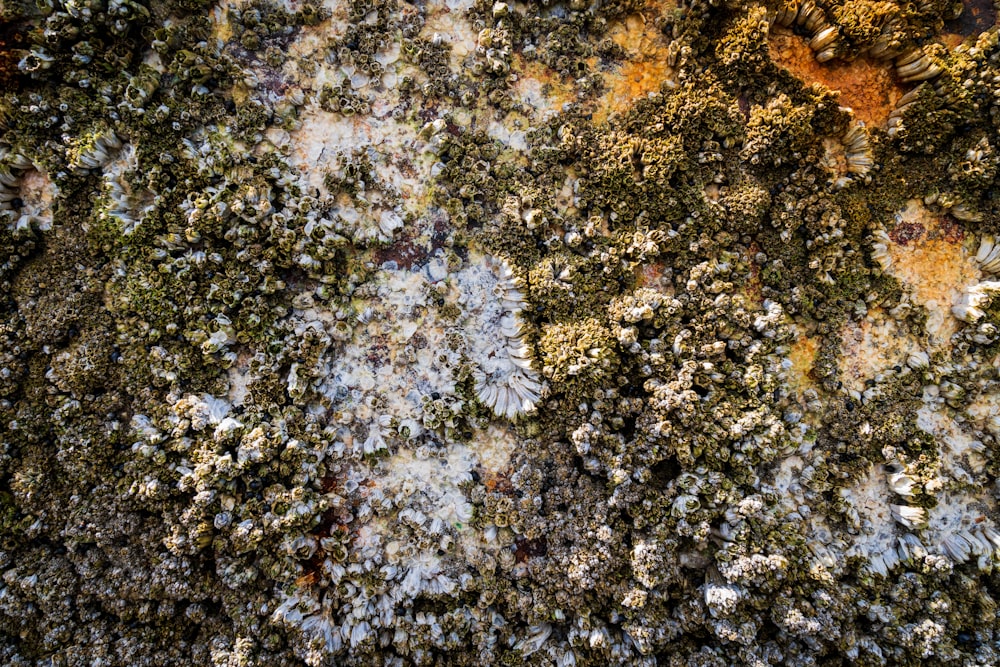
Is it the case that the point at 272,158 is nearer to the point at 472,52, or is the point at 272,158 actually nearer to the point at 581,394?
the point at 472,52

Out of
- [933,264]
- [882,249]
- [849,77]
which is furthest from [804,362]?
[849,77]

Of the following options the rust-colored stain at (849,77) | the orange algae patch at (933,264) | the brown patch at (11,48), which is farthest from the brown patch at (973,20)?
the brown patch at (11,48)

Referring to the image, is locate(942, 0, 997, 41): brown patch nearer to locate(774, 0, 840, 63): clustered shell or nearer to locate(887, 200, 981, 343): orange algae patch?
locate(774, 0, 840, 63): clustered shell

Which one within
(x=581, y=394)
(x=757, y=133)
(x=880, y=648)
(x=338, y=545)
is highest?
(x=757, y=133)

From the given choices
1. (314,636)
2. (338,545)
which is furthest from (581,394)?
(314,636)

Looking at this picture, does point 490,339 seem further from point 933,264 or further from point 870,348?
point 933,264

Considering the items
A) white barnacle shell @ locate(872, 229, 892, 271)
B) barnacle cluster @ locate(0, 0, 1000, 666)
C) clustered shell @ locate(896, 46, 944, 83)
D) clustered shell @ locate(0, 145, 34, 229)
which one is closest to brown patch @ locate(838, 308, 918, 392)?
barnacle cluster @ locate(0, 0, 1000, 666)

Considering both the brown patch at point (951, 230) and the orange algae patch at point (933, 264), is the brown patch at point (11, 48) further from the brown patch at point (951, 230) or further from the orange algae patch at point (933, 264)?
the brown patch at point (951, 230)
